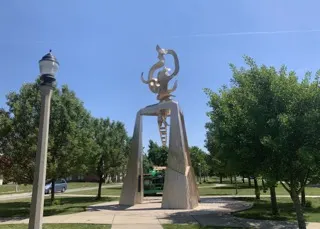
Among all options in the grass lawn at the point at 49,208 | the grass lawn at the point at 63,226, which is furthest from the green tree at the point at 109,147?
the grass lawn at the point at 63,226

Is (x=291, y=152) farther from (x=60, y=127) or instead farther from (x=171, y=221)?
(x=60, y=127)

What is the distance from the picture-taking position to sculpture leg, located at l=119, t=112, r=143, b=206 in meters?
21.5

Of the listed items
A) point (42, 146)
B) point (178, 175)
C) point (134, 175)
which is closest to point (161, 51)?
point (178, 175)

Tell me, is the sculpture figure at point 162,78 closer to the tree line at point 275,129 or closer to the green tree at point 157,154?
the tree line at point 275,129

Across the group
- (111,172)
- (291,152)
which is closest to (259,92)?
(291,152)

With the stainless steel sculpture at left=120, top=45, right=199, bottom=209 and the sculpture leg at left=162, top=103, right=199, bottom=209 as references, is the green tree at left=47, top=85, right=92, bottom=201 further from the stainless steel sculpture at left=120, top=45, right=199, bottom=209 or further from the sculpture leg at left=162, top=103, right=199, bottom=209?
the sculpture leg at left=162, top=103, right=199, bottom=209

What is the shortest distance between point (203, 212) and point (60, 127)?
8.76 m

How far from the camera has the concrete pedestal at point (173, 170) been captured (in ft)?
63.1

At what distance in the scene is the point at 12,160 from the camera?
18.4 meters

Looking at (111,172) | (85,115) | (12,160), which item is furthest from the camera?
(111,172)

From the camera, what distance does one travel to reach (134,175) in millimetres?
21547

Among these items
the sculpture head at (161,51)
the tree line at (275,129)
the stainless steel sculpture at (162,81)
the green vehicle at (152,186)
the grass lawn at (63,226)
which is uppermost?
the sculpture head at (161,51)

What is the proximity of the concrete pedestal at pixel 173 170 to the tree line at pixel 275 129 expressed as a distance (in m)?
6.59

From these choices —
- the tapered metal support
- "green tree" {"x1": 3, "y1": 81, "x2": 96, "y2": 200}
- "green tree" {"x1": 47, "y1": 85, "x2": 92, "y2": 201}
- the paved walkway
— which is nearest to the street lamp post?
the tapered metal support
